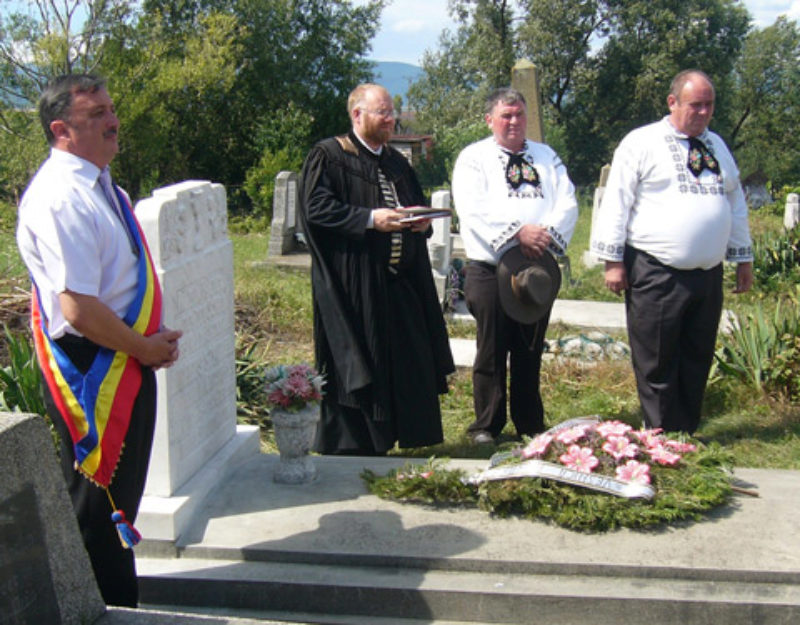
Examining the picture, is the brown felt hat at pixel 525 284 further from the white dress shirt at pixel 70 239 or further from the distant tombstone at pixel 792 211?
the distant tombstone at pixel 792 211

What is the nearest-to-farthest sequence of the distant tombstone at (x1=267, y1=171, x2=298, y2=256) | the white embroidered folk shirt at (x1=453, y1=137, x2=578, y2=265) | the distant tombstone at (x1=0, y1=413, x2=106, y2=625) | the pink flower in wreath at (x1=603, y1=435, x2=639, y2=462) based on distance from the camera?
the distant tombstone at (x1=0, y1=413, x2=106, y2=625) → the pink flower in wreath at (x1=603, y1=435, x2=639, y2=462) → the white embroidered folk shirt at (x1=453, y1=137, x2=578, y2=265) → the distant tombstone at (x1=267, y1=171, x2=298, y2=256)

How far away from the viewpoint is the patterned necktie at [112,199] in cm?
279

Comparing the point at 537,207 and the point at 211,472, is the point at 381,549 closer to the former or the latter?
the point at 211,472

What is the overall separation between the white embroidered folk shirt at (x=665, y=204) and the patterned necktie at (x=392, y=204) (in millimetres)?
1001

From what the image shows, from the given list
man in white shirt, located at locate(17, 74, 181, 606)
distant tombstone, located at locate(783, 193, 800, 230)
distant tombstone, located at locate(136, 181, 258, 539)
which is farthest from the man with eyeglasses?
distant tombstone, located at locate(783, 193, 800, 230)

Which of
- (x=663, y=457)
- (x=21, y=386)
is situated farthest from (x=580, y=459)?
(x=21, y=386)

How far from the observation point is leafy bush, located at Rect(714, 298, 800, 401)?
5.67 meters

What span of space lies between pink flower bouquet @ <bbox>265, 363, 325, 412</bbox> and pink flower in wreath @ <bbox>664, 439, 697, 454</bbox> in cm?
153

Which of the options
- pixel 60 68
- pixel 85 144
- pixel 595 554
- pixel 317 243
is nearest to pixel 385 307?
pixel 317 243

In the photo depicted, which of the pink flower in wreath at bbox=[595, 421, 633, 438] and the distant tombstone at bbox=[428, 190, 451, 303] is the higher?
the distant tombstone at bbox=[428, 190, 451, 303]

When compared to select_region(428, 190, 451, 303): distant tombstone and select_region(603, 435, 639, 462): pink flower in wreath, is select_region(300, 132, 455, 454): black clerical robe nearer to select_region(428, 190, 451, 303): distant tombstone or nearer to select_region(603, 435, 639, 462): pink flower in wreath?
select_region(603, 435, 639, 462): pink flower in wreath

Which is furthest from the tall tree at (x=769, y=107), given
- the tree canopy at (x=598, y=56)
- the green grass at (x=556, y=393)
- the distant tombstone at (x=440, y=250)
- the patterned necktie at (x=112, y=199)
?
the patterned necktie at (x=112, y=199)

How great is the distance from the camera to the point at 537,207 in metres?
4.78

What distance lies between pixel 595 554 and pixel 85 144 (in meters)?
2.23
